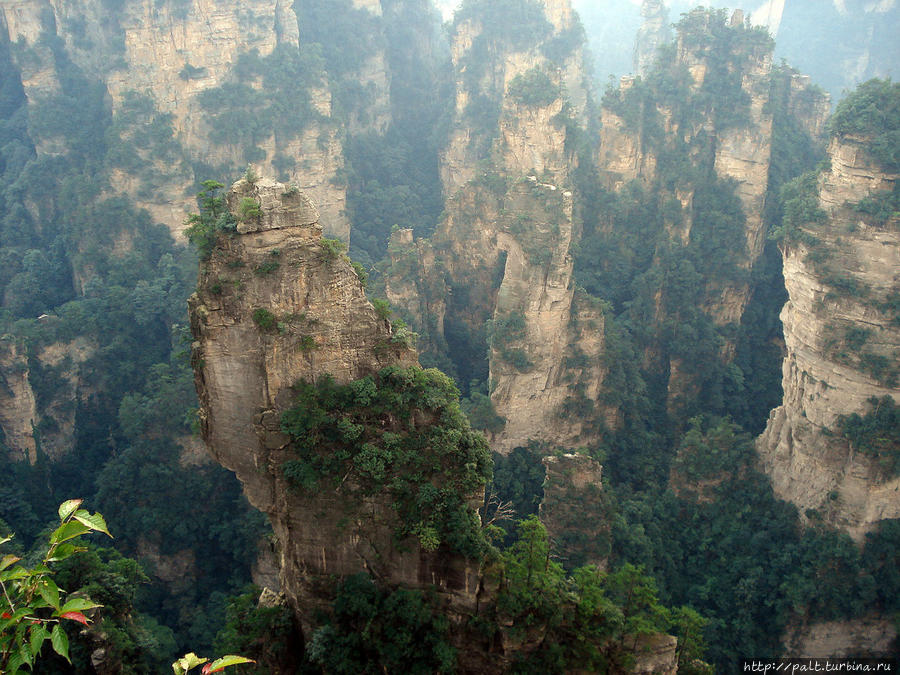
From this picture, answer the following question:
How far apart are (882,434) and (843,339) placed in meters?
3.46

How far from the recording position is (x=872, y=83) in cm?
2817

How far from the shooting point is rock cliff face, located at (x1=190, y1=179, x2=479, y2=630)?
16438 millimetres

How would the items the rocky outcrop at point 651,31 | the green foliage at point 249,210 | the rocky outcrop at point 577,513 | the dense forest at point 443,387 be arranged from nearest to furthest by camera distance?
the green foliage at point 249,210, the dense forest at point 443,387, the rocky outcrop at point 577,513, the rocky outcrop at point 651,31

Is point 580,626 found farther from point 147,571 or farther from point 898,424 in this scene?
point 147,571

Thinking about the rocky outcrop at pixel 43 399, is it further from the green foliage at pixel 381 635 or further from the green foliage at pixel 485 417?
the green foliage at pixel 381 635

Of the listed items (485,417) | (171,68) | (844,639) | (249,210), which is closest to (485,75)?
(171,68)

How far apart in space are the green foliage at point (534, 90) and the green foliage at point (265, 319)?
2648 centimetres

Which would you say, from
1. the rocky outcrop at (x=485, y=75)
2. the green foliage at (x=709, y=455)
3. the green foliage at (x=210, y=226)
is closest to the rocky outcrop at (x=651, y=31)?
the rocky outcrop at (x=485, y=75)

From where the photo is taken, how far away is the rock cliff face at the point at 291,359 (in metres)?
16.4

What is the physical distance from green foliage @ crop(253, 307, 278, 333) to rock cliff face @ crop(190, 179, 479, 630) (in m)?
0.03

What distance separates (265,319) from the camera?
1633 cm

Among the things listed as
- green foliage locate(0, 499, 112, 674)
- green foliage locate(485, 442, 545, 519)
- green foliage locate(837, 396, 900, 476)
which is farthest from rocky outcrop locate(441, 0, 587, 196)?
green foliage locate(0, 499, 112, 674)

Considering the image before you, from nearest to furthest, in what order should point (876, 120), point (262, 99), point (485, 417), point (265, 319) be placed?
1. point (265, 319)
2. point (876, 120)
3. point (485, 417)
4. point (262, 99)

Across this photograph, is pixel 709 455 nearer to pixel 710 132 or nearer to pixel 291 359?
pixel 710 132
